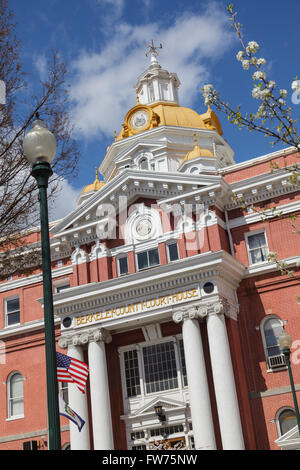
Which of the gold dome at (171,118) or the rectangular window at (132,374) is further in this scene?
the gold dome at (171,118)

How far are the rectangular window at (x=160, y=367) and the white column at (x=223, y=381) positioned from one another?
9.90 ft

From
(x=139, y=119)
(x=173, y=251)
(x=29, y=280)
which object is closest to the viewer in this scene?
(x=173, y=251)

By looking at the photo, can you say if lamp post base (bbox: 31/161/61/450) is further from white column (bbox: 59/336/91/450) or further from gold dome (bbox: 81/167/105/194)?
gold dome (bbox: 81/167/105/194)

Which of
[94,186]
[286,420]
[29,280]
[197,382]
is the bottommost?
[286,420]

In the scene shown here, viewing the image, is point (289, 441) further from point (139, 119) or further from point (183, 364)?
point (139, 119)

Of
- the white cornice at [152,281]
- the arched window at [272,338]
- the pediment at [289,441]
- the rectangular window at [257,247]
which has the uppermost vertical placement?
the rectangular window at [257,247]

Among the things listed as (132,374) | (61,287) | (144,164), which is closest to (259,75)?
(132,374)

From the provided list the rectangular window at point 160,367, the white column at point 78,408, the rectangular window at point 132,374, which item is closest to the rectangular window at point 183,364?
the rectangular window at point 160,367

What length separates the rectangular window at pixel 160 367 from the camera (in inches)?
1127

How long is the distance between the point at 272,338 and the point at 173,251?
6082 mm

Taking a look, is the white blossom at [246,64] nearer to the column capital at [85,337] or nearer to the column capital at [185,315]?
the column capital at [185,315]

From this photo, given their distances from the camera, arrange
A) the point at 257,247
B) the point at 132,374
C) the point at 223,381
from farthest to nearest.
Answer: the point at 257,247, the point at 132,374, the point at 223,381

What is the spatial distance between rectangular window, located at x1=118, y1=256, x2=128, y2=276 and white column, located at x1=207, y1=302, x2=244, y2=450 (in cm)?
584

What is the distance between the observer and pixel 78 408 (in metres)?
28.3
